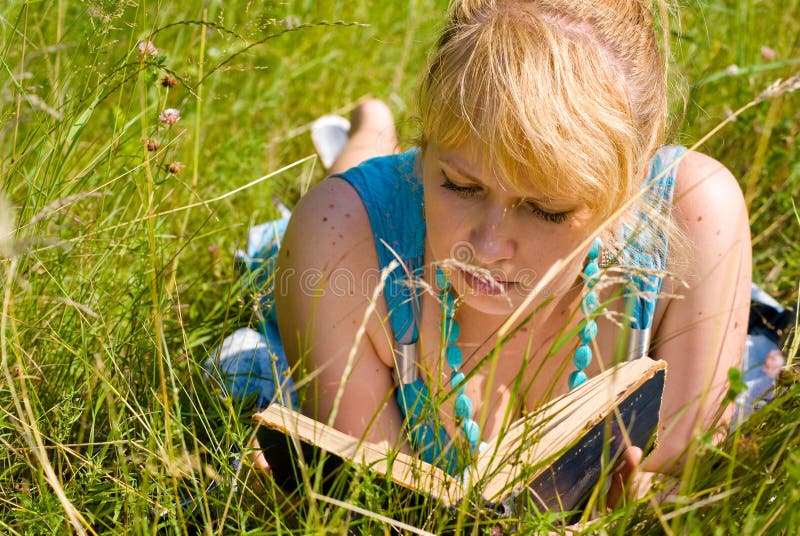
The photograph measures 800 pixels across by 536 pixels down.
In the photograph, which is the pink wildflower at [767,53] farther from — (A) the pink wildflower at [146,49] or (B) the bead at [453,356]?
(A) the pink wildflower at [146,49]

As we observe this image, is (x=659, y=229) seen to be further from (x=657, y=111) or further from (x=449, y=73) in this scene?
(x=449, y=73)

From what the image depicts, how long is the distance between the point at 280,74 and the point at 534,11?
1.93 metres

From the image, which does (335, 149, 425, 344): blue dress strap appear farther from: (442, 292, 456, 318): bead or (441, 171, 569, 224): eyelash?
(441, 171, 569, 224): eyelash

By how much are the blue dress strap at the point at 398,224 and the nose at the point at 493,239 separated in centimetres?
43

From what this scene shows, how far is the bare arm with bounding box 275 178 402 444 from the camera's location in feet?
7.09

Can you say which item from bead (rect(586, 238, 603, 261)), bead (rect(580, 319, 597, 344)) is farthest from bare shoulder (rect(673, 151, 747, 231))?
bead (rect(580, 319, 597, 344))

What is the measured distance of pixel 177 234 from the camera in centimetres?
242

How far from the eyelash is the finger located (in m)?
0.50

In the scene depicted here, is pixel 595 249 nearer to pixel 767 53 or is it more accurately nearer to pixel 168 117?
pixel 168 117

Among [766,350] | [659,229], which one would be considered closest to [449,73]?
[659,229]

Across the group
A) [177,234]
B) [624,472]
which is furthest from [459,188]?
[177,234]

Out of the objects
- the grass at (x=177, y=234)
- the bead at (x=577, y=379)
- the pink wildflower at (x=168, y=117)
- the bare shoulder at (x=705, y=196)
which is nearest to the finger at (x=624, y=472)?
the grass at (x=177, y=234)

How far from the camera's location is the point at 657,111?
196 cm

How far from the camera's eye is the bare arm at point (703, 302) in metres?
2.12
